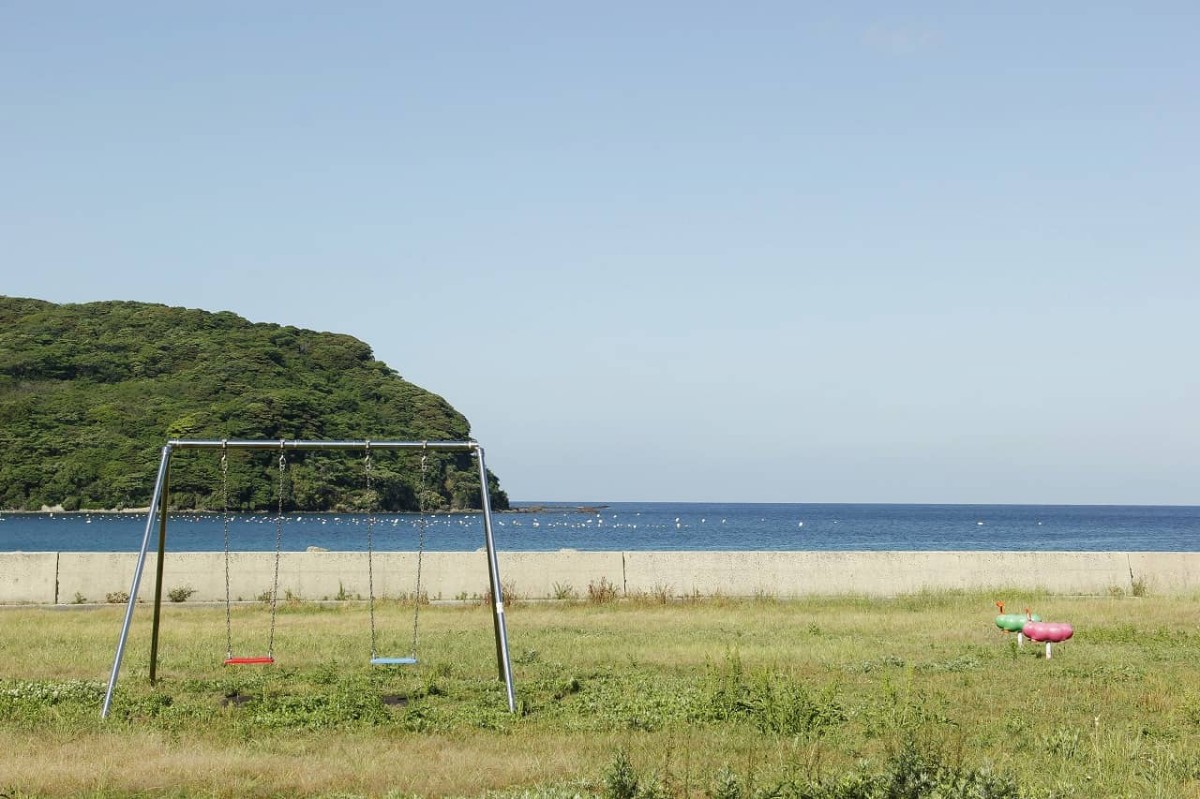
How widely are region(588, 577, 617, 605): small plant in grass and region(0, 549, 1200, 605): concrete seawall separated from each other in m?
0.11

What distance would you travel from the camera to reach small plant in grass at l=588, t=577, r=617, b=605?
74.8 ft

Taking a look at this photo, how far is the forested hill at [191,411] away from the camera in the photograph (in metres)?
93.4

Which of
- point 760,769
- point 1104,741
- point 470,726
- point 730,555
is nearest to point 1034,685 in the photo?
point 1104,741

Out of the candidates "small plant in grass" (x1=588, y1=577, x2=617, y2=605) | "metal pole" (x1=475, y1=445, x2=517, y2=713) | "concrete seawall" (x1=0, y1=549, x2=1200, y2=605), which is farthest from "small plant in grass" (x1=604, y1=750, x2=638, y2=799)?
"concrete seawall" (x1=0, y1=549, x2=1200, y2=605)

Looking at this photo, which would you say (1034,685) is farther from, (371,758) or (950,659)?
(371,758)

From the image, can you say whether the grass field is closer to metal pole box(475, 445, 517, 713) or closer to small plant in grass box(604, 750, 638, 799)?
small plant in grass box(604, 750, 638, 799)

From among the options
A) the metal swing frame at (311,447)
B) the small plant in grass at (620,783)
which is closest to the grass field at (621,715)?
the small plant in grass at (620,783)

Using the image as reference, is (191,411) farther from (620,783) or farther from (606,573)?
(620,783)

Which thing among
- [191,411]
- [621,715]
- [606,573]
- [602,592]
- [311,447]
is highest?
[191,411]

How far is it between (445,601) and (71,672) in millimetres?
10079

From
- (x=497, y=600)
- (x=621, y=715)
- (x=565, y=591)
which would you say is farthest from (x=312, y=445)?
Answer: (x=565, y=591)

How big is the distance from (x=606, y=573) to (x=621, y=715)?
13605 millimetres

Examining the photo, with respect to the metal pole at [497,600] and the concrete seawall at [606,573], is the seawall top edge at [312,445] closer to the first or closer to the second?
the metal pole at [497,600]

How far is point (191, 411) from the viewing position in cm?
10700
